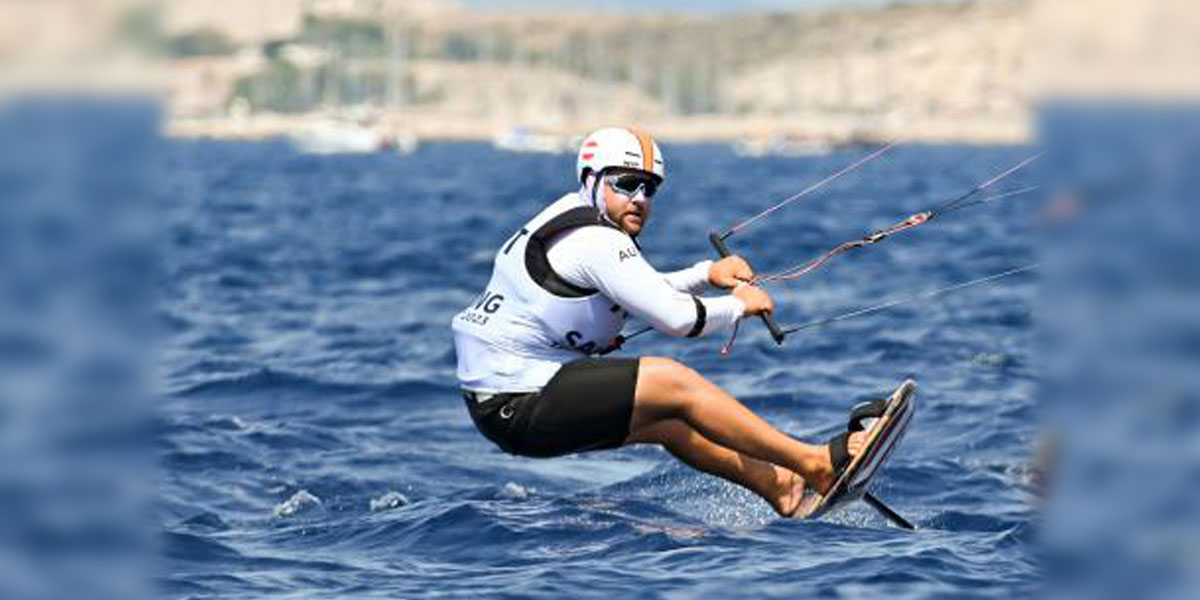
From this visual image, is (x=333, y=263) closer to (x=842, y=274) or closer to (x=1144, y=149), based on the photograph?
(x=842, y=274)

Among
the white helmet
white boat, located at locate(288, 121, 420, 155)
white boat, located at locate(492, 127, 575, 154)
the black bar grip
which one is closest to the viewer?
the black bar grip

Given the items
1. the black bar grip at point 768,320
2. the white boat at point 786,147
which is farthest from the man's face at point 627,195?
the white boat at point 786,147

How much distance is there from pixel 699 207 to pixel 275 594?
3655 cm

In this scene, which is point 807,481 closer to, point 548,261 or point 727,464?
point 727,464

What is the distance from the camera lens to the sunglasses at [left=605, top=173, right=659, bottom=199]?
8.33 metres

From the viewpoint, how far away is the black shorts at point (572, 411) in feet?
26.2

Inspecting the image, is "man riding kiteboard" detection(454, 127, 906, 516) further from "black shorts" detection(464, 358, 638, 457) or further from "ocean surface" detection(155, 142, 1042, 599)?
"ocean surface" detection(155, 142, 1042, 599)

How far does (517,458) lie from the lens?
11586 millimetres

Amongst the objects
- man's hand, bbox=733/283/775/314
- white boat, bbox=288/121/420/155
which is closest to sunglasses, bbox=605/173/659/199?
man's hand, bbox=733/283/775/314

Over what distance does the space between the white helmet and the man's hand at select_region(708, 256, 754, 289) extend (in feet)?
1.40

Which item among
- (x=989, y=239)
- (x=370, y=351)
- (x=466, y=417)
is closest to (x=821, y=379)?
(x=466, y=417)

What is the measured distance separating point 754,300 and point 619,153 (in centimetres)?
80

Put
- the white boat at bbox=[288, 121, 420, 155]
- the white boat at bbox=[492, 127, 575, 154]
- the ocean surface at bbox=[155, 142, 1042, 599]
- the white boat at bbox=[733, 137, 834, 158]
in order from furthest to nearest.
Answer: the white boat at bbox=[492, 127, 575, 154], the white boat at bbox=[733, 137, 834, 158], the white boat at bbox=[288, 121, 420, 155], the ocean surface at bbox=[155, 142, 1042, 599]

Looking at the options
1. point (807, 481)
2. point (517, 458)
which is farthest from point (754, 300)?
point (517, 458)
